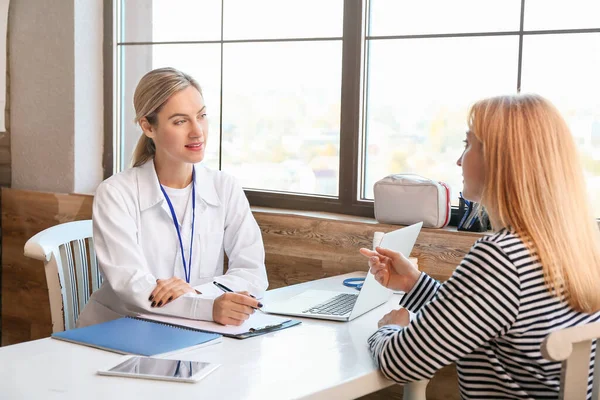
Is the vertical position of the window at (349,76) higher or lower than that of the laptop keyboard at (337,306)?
higher

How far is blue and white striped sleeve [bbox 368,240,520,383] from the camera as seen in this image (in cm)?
132

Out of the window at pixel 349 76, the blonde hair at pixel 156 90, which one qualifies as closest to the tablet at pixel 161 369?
the blonde hair at pixel 156 90

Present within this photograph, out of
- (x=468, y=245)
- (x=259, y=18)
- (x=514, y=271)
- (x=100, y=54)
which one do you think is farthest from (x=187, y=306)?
(x=100, y=54)

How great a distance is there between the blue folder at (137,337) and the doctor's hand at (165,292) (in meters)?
0.14

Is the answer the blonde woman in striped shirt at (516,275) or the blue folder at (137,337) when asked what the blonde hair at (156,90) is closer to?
the blue folder at (137,337)

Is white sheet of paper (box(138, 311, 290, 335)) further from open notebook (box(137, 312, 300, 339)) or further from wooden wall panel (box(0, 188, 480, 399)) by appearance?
wooden wall panel (box(0, 188, 480, 399))

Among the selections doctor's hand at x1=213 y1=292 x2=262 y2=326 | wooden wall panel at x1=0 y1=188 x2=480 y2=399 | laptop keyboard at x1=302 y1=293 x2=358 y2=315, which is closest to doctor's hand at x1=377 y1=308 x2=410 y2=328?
laptop keyboard at x1=302 y1=293 x2=358 y2=315

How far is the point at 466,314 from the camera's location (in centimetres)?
134

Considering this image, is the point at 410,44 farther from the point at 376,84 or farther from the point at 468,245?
the point at 468,245

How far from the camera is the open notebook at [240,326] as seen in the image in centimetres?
167

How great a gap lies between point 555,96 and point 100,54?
2063 millimetres

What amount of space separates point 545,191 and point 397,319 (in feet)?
1.61

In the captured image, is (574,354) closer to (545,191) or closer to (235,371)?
(545,191)

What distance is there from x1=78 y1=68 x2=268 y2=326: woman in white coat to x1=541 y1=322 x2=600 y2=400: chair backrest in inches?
39.8
